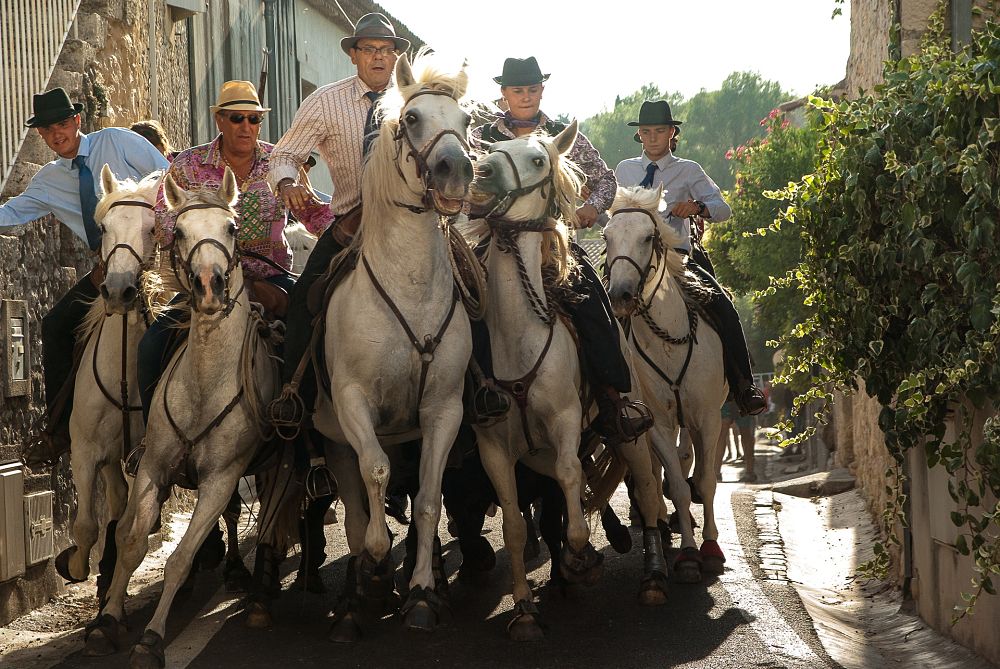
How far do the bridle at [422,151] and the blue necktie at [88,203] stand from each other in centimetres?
248

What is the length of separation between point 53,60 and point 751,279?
1818cm

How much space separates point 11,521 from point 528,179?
357cm

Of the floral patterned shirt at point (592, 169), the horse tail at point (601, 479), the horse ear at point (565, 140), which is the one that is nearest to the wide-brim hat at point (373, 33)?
the floral patterned shirt at point (592, 169)

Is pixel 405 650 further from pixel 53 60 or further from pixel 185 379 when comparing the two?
pixel 53 60

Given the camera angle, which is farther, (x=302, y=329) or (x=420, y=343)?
(x=302, y=329)

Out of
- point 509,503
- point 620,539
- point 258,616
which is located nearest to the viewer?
point 509,503

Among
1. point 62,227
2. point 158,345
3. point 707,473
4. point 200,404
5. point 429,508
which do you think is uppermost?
point 62,227

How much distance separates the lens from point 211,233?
6.42 meters

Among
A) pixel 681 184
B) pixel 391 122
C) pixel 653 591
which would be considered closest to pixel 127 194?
pixel 391 122

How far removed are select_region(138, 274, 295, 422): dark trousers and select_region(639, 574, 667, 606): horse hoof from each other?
2.91 metres

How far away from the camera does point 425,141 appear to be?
627cm

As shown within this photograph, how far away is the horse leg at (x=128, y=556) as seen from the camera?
6.43 m

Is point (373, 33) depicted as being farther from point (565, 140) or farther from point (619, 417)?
point (619, 417)

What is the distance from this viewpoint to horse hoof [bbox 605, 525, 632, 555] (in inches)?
341
